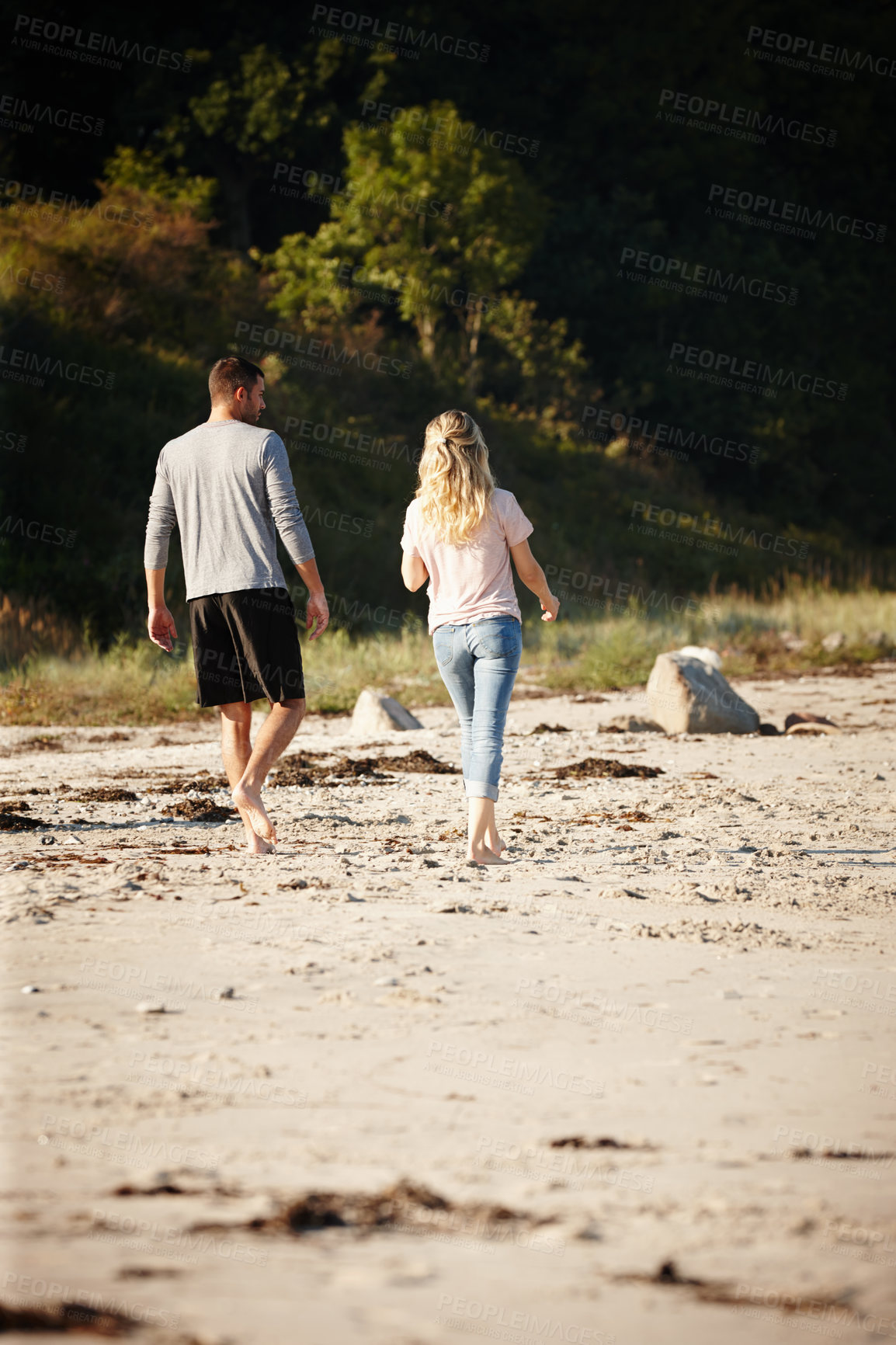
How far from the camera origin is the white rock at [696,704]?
413 inches

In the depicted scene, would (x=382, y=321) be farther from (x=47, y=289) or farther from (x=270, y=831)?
(x=270, y=831)

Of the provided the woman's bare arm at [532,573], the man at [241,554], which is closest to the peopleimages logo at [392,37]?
the man at [241,554]

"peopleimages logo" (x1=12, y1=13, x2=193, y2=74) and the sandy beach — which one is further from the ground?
"peopleimages logo" (x1=12, y1=13, x2=193, y2=74)

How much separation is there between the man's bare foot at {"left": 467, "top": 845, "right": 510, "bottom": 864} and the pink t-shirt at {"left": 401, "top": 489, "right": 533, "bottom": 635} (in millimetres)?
967

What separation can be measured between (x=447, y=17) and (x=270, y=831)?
117 feet

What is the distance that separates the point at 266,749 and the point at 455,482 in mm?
1347

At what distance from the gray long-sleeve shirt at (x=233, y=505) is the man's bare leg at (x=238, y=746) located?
557mm

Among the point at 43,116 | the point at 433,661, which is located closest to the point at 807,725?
the point at 433,661

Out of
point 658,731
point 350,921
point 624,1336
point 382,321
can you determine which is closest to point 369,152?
→ point 382,321

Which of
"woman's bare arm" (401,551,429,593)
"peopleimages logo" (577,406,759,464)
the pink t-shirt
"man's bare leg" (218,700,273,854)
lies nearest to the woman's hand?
the pink t-shirt

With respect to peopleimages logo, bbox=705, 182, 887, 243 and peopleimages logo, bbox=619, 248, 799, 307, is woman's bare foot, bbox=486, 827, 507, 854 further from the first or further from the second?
peopleimages logo, bbox=705, 182, 887, 243

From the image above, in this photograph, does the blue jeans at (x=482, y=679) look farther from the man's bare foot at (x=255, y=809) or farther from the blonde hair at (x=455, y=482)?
the man's bare foot at (x=255, y=809)

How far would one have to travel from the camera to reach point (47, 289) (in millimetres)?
22328

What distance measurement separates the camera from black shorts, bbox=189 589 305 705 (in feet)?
18.3
